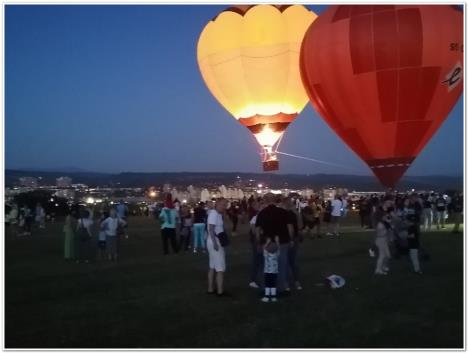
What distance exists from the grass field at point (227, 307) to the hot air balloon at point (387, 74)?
15.9ft

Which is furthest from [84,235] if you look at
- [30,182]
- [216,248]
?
[30,182]

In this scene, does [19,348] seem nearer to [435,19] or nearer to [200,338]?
[200,338]

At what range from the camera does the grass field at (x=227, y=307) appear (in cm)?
612

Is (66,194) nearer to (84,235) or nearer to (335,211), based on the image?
(335,211)

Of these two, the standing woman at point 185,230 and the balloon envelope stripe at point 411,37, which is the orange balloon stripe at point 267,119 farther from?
the standing woman at point 185,230

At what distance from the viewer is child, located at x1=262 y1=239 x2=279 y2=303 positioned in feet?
25.7

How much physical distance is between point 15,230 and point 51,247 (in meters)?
5.68

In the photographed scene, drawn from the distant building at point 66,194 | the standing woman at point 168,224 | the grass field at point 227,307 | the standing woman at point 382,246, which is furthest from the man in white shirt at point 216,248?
the distant building at point 66,194

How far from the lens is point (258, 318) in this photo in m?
6.95

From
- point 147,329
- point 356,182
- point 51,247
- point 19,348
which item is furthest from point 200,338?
point 356,182

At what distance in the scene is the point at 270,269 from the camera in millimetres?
7840

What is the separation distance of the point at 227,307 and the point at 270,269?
0.73 metres

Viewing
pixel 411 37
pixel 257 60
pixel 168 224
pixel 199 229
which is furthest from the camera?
pixel 257 60

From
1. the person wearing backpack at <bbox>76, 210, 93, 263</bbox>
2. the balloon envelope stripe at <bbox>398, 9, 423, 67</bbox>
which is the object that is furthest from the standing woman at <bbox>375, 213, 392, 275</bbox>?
the balloon envelope stripe at <bbox>398, 9, 423, 67</bbox>
